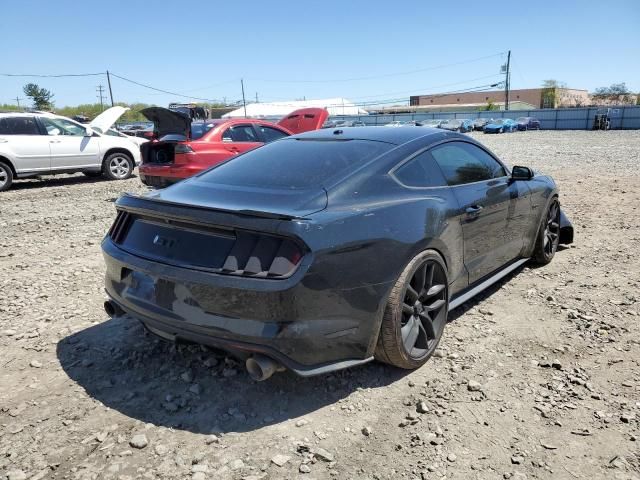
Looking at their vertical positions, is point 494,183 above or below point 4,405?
above

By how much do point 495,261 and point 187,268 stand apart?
2.49 m

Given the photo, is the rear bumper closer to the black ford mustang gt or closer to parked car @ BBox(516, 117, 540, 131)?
the black ford mustang gt

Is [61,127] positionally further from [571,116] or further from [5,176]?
[571,116]

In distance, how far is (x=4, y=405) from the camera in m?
2.75

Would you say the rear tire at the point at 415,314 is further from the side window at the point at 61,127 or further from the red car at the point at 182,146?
the side window at the point at 61,127

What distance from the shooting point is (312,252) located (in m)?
2.37

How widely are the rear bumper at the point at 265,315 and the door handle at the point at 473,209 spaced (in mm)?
1112

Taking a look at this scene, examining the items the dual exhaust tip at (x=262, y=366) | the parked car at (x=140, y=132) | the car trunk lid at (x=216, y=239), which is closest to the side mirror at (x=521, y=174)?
the car trunk lid at (x=216, y=239)

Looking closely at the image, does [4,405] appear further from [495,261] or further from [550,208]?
[550,208]

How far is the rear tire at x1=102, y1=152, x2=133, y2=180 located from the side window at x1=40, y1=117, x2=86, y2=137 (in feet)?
2.78

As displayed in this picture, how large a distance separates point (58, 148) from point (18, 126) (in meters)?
0.86

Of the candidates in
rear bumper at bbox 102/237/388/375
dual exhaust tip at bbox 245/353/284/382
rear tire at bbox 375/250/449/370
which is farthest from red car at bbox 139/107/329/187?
dual exhaust tip at bbox 245/353/284/382

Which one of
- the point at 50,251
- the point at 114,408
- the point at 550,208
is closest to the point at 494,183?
the point at 550,208

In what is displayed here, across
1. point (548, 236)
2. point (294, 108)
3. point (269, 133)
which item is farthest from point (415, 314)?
point (294, 108)
